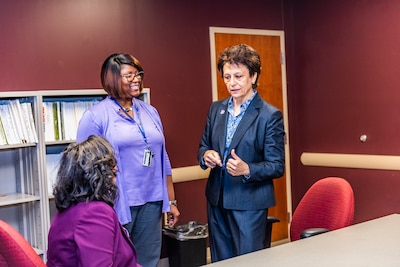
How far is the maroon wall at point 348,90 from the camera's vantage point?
15.2 ft

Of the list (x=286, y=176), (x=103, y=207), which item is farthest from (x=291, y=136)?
(x=103, y=207)

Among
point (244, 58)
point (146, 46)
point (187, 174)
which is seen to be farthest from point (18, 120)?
point (187, 174)

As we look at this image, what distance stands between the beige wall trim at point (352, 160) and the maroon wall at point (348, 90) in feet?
0.16

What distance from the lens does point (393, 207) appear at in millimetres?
4676

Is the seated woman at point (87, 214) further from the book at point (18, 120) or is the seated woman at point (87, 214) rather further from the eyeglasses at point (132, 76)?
the book at point (18, 120)

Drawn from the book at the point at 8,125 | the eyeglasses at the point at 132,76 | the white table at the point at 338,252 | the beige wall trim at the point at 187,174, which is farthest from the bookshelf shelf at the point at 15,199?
the white table at the point at 338,252

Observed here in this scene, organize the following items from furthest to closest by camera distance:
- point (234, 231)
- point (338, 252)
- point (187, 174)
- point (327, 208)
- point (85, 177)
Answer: point (187, 174), point (327, 208), point (234, 231), point (338, 252), point (85, 177)

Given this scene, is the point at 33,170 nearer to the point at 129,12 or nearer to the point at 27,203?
the point at 27,203

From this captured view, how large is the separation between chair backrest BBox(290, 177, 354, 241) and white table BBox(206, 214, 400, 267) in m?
0.20

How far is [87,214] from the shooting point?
179cm

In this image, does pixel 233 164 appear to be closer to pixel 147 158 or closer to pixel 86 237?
pixel 147 158

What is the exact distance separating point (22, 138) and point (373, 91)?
9.38ft

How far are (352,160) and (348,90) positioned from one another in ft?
1.98

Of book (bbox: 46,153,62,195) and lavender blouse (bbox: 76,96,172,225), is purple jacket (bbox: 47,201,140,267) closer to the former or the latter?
lavender blouse (bbox: 76,96,172,225)
